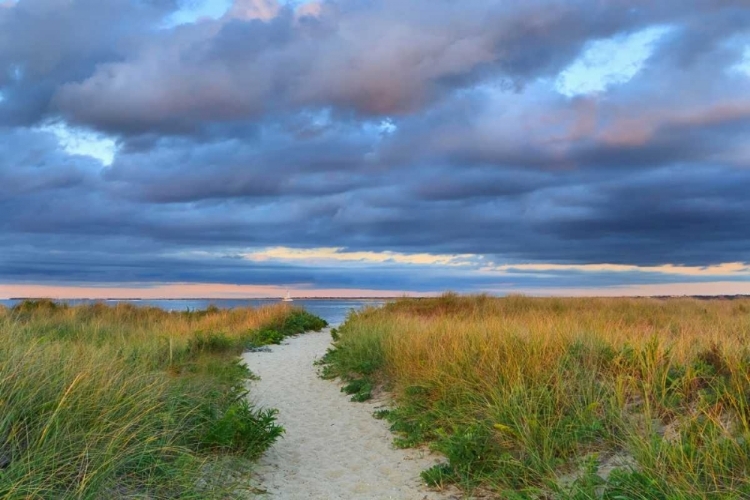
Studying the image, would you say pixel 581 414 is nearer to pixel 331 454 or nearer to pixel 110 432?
pixel 331 454

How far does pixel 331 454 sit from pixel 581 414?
3.26m

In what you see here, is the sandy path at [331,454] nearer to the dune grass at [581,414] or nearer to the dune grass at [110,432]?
the dune grass at [581,414]

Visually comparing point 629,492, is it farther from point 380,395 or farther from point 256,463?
point 380,395

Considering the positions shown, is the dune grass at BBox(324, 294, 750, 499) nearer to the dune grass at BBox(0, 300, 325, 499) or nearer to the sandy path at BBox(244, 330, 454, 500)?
the sandy path at BBox(244, 330, 454, 500)

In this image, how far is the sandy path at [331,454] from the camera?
244 inches

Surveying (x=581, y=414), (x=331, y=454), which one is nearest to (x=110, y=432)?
(x=331, y=454)

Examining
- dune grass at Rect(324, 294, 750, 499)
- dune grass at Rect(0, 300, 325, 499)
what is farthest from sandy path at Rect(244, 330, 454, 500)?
dune grass at Rect(0, 300, 325, 499)

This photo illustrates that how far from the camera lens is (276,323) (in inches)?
946

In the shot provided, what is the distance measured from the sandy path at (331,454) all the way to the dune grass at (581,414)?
328 millimetres

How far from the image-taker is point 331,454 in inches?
299

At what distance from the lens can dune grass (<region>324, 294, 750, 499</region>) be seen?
4727 mm

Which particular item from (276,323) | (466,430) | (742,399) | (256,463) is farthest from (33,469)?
(276,323)

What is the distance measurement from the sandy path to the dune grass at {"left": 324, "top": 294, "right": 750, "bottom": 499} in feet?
1.08

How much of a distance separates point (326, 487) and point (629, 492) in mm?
3134
